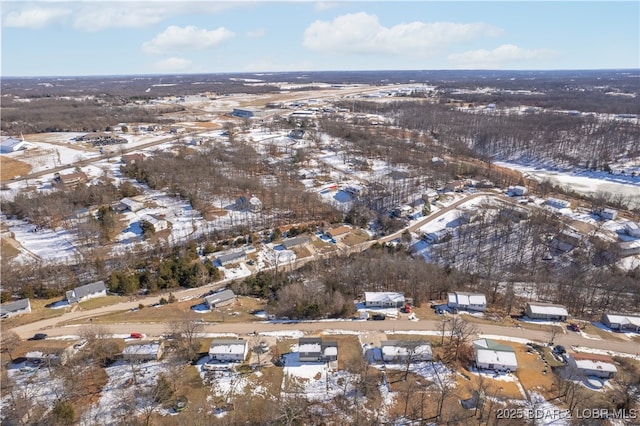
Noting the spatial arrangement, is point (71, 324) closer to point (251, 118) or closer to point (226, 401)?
point (226, 401)

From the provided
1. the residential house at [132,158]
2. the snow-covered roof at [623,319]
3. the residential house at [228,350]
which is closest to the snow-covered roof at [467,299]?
the snow-covered roof at [623,319]

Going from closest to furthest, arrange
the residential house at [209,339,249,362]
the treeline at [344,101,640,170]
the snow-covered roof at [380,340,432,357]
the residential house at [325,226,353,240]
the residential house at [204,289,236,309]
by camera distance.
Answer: the residential house at [209,339,249,362] < the snow-covered roof at [380,340,432,357] < the residential house at [204,289,236,309] < the residential house at [325,226,353,240] < the treeline at [344,101,640,170]

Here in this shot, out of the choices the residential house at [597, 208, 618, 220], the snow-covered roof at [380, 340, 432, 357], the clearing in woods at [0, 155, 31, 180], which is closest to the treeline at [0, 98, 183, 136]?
the clearing in woods at [0, 155, 31, 180]

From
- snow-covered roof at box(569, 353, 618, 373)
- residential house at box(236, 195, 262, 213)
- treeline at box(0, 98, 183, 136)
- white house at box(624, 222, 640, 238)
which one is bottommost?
snow-covered roof at box(569, 353, 618, 373)

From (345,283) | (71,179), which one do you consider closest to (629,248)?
(345,283)

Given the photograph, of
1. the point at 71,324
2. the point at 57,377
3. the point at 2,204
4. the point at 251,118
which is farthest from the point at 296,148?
the point at 57,377

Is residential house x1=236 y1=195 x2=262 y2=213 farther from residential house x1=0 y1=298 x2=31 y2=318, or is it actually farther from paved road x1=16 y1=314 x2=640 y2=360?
residential house x1=0 y1=298 x2=31 y2=318
